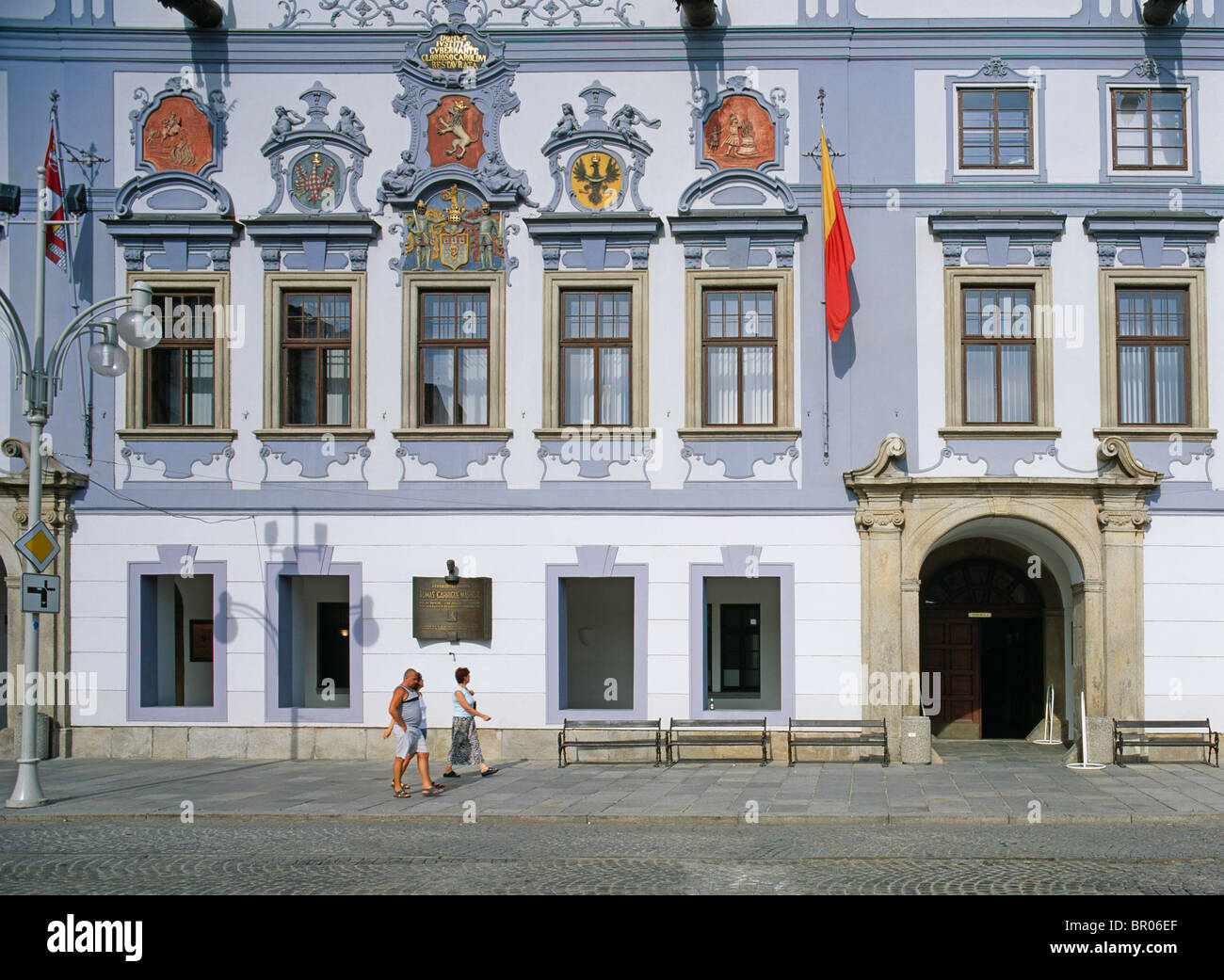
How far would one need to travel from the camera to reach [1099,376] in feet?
70.1

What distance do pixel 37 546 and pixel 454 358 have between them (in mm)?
7304

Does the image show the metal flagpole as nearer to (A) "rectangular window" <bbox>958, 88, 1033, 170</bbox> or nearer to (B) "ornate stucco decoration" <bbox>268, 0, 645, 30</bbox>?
(B) "ornate stucco decoration" <bbox>268, 0, 645, 30</bbox>

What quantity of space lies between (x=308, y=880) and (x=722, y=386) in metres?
11.8

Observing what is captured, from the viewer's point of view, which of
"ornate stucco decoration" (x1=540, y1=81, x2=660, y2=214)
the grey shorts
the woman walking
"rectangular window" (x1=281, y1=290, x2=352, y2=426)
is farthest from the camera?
"rectangular window" (x1=281, y1=290, x2=352, y2=426)

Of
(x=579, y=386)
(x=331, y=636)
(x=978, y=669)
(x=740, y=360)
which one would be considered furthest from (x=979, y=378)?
(x=331, y=636)

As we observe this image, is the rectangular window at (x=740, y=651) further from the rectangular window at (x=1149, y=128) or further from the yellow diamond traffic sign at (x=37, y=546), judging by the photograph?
the yellow diamond traffic sign at (x=37, y=546)

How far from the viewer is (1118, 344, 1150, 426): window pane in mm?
21484

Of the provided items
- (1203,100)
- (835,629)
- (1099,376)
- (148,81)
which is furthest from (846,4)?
(148,81)

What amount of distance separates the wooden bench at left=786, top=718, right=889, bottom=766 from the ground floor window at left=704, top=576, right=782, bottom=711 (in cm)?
496

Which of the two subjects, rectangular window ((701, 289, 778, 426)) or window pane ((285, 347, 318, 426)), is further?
window pane ((285, 347, 318, 426))

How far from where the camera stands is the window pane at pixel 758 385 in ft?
71.2

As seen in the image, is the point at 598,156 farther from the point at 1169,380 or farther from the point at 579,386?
the point at 1169,380

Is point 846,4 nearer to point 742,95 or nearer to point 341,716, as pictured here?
point 742,95

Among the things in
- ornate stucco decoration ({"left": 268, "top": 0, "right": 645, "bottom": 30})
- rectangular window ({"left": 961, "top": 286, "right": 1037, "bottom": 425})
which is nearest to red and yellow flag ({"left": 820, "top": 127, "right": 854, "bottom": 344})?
rectangular window ({"left": 961, "top": 286, "right": 1037, "bottom": 425})
